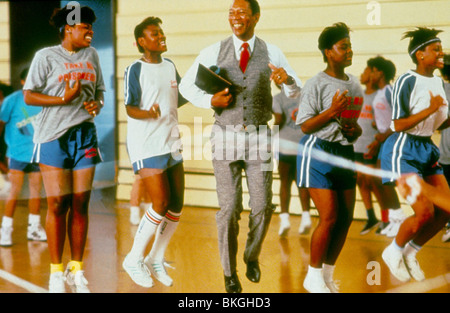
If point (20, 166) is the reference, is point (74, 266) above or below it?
below

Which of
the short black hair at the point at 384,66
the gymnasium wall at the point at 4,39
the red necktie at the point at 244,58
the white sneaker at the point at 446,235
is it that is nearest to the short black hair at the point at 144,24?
the red necktie at the point at 244,58

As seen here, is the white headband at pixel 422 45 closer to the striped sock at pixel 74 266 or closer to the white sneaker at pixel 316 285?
the white sneaker at pixel 316 285

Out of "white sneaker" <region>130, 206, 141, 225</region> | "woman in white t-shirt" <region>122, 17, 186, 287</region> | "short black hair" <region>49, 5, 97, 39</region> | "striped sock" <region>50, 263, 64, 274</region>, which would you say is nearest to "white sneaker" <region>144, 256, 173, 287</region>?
"woman in white t-shirt" <region>122, 17, 186, 287</region>

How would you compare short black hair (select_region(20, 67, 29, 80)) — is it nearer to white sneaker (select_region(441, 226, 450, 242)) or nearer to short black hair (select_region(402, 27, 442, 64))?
short black hair (select_region(402, 27, 442, 64))

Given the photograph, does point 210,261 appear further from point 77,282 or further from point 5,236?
point 5,236

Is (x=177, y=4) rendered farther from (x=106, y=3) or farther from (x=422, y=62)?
(x=422, y=62)

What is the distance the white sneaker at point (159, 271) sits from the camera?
2.63m

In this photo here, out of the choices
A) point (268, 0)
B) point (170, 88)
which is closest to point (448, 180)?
point (268, 0)

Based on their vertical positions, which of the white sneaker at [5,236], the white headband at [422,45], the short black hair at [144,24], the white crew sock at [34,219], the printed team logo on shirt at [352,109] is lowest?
the white sneaker at [5,236]

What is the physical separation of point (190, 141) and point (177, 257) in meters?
0.53

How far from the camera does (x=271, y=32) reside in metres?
2.51

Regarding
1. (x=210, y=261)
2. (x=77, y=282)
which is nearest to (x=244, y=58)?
(x=210, y=261)

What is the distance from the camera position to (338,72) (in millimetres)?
2432

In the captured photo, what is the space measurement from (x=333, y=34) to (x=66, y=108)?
3.88 ft
